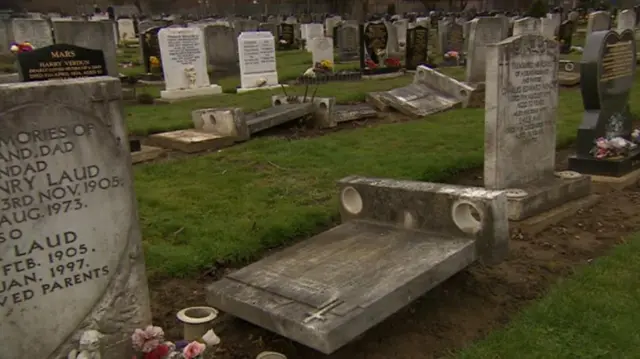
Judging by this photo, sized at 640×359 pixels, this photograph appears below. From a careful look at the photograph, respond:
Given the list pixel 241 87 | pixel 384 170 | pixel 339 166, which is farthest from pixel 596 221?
pixel 241 87

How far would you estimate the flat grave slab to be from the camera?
863cm

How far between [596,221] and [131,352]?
4.34 meters

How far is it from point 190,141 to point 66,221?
18.7 ft

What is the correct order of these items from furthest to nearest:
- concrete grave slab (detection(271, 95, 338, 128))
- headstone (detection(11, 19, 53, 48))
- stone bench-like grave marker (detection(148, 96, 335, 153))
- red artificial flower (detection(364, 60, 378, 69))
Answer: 1. red artificial flower (detection(364, 60, 378, 69))
2. headstone (detection(11, 19, 53, 48))
3. concrete grave slab (detection(271, 95, 338, 128))
4. stone bench-like grave marker (detection(148, 96, 335, 153))

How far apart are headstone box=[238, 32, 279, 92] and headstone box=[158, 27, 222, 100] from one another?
0.86 metres

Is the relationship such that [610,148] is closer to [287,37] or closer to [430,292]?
[430,292]

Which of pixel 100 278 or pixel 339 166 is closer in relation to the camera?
pixel 100 278

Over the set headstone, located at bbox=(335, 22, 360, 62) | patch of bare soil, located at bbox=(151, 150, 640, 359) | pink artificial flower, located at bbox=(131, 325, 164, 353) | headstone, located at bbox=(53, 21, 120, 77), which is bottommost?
patch of bare soil, located at bbox=(151, 150, 640, 359)

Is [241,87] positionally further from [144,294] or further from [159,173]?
[144,294]

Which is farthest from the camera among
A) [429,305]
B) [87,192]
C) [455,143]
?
[455,143]

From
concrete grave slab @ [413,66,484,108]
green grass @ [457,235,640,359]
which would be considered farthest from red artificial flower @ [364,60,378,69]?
green grass @ [457,235,640,359]

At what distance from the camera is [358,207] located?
4895 mm

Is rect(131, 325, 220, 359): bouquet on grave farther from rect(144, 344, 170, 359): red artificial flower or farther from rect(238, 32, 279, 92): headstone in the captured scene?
rect(238, 32, 279, 92): headstone

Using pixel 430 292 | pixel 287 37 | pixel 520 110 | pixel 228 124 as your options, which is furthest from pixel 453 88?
pixel 287 37
